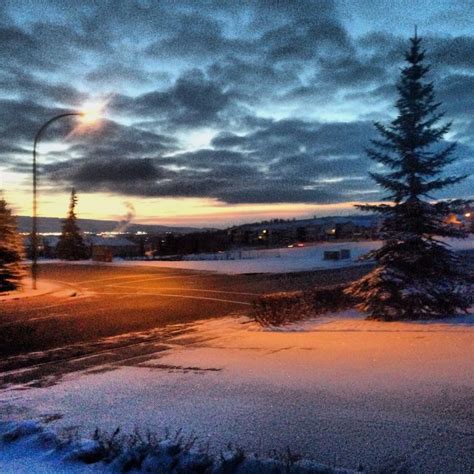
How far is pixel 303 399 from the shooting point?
20.0 ft

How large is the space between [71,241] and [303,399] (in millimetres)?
68936

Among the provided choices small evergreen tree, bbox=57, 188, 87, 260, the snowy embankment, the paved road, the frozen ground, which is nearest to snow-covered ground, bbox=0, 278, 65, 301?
the paved road

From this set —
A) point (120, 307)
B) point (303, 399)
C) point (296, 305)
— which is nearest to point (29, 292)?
point (120, 307)

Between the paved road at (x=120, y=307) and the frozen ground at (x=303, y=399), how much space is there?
14.7ft

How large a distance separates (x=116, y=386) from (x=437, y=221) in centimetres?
1057

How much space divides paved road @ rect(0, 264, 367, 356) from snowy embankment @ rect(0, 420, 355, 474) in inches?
263

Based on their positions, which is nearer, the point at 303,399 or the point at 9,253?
the point at 303,399

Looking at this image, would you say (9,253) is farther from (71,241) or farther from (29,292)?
(71,241)

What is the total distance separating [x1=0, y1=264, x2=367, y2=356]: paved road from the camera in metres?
13.7

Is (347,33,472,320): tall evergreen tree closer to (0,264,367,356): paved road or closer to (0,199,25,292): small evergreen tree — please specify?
(0,264,367,356): paved road

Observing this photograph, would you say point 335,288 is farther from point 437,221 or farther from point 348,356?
point 348,356

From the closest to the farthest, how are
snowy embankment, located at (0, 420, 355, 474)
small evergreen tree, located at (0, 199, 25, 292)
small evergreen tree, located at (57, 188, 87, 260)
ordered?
snowy embankment, located at (0, 420, 355, 474) → small evergreen tree, located at (0, 199, 25, 292) → small evergreen tree, located at (57, 188, 87, 260)

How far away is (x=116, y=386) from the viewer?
720cm

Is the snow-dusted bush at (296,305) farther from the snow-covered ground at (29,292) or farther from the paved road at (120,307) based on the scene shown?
the snow-covered ground at (29,292)
